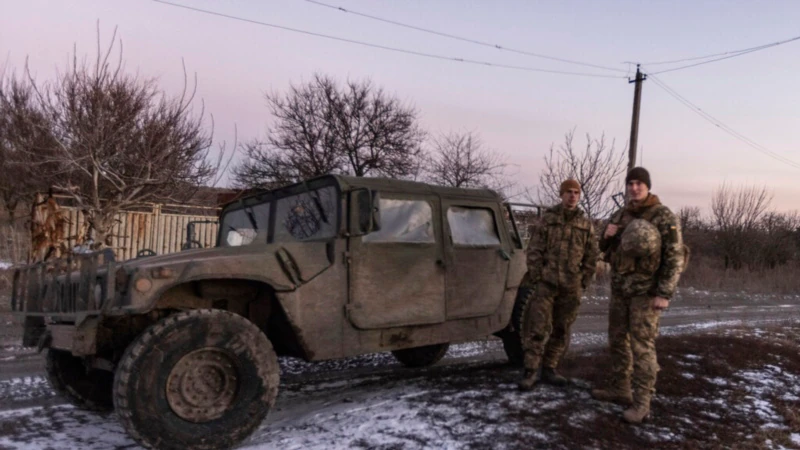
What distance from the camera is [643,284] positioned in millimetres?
4891

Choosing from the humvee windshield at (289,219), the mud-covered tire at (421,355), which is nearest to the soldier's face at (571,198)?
the humvee windshield at (289,219)

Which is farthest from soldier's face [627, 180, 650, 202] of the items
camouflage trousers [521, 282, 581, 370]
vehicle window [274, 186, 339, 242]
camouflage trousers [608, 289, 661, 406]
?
vehicle window [274, 186, 339, 242]

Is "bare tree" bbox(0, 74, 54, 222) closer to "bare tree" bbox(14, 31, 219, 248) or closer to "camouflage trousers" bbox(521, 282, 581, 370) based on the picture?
"bare tree" bbox(14, 31, 219, 248)

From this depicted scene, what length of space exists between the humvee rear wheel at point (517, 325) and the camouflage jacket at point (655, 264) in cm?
123

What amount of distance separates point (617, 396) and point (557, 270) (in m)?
1.07

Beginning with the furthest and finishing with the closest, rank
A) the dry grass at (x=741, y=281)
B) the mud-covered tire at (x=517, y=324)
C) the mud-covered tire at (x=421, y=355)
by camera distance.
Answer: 1. the dry grass at (x=741, y=281)
2. the mud-covered tire at (x=421, y=355)
3. the mud-covered tire at (x=517, y=324)

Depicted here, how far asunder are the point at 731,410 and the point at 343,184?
3.45m

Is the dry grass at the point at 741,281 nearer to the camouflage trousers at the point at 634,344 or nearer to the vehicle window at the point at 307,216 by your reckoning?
the camouflage trousers at the point at 634,344

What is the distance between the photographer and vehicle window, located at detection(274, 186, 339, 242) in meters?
5.06

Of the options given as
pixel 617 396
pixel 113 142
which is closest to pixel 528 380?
pixel 617 396

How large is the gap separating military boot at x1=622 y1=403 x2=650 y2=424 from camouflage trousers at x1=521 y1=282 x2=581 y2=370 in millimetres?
923

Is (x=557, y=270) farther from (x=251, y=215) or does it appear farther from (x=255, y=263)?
(x=251, y=215)

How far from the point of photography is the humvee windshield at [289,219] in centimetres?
509

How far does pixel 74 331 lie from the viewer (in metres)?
4.08
